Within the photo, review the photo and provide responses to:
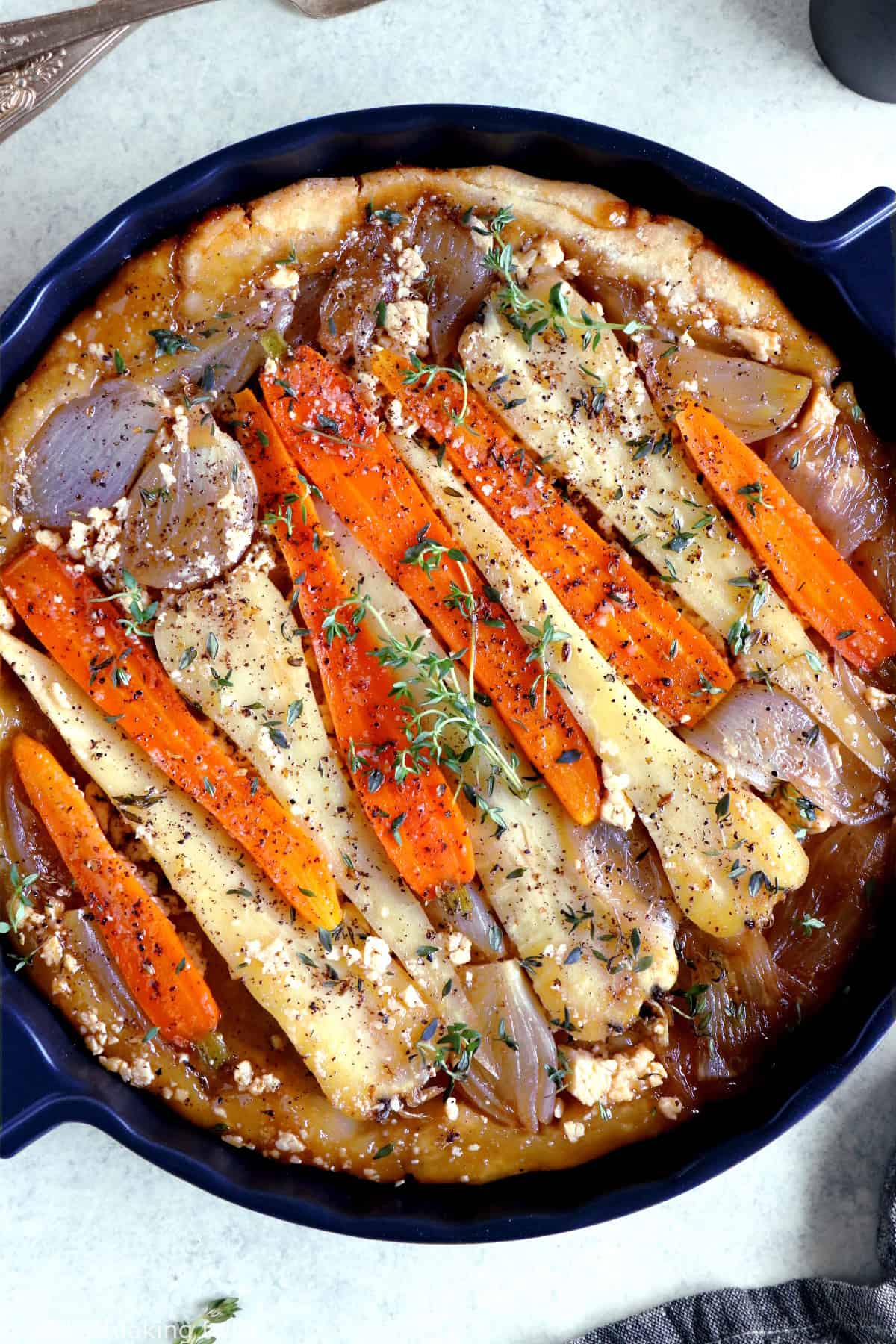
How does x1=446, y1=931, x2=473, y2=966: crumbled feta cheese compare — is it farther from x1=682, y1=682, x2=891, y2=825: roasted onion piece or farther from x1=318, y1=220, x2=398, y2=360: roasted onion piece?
x1=318, y1=220, x2=398, y2=360: roasted onion piece

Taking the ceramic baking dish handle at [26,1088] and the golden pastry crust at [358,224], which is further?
the golden pastry crust at [358,224]

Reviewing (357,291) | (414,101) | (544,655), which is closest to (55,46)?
(414,101)

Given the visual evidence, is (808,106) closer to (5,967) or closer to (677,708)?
(677,708)

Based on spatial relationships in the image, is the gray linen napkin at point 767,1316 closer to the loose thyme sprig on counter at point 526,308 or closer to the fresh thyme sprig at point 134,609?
the fresh thyme sprig at point 134,609

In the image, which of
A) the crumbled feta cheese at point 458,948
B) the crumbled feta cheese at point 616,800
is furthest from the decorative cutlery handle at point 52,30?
the crumbled feta cheese at point 458,948

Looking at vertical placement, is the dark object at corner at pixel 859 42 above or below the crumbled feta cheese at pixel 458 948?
above
